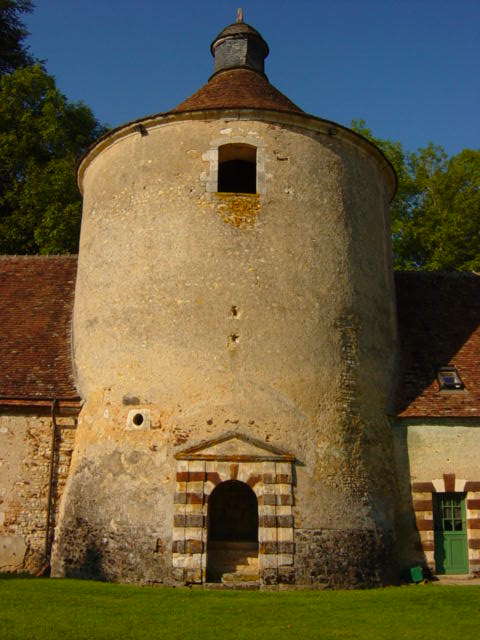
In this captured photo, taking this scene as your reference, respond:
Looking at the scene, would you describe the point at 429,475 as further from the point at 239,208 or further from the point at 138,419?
the point at 239,208

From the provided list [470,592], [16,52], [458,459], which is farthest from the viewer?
[16,52]

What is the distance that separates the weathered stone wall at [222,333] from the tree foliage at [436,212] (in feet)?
36.8

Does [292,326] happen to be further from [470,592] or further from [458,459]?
[470,592]

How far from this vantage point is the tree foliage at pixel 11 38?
2788 centimetres

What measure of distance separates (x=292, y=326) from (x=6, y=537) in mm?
6280

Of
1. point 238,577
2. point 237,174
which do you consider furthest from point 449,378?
point 237,174

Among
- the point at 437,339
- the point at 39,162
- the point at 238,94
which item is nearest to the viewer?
the point at 238,94

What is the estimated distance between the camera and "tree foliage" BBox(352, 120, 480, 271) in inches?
948

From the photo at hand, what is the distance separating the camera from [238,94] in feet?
46.3

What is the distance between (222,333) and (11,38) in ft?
72.6

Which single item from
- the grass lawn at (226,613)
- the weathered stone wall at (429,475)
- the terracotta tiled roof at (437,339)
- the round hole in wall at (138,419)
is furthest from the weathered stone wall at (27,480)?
the terracotta tiled roof at (437,339)

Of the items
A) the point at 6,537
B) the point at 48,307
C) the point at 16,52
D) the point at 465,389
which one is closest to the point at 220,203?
the point at 48,307

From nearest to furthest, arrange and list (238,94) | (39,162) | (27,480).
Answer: (27,480)
(238,94)
(39,162)

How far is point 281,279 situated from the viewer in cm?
1226
